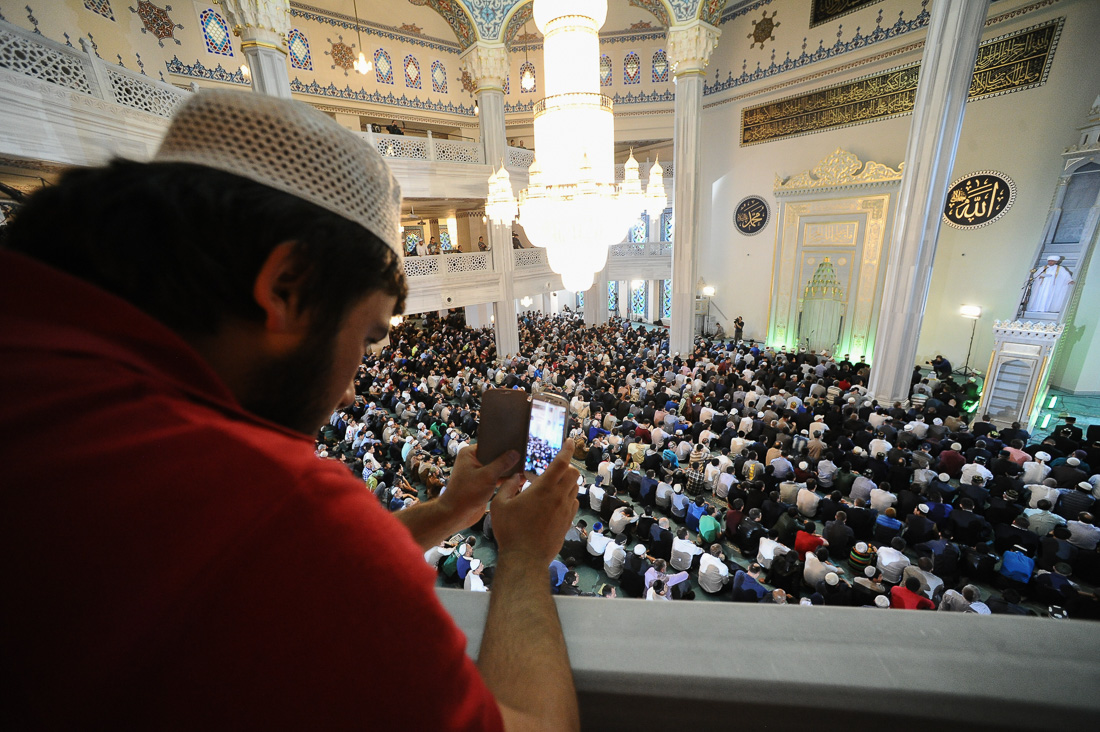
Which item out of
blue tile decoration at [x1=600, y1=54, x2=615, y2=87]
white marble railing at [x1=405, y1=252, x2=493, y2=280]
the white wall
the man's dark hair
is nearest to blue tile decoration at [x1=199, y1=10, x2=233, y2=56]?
white marble railing at [x1=405, y1=252, x2=493, y2=280]

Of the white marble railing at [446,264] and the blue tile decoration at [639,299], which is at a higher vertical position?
the white marble railing at [446,264]

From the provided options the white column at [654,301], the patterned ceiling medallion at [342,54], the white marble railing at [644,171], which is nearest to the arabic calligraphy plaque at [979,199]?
the white marble railing at [644,171]

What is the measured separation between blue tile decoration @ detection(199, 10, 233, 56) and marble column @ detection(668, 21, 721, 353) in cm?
982

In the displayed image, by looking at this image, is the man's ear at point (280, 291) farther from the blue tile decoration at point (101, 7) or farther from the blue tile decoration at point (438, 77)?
the blue tile decoration at point (438, 77)

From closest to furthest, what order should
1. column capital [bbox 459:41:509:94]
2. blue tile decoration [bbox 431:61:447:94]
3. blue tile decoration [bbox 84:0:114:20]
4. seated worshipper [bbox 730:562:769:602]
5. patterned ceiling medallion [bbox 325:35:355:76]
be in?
seated worshipper [bbox 730:562:769:602]
blue tile decoration [bbox 84:0:114:20]
column capital [bbox 459:41:509:94]
patterned ceiling medallion [bbox 325:35:355:76]
blue tile decoration [bbox 431:61:447:94]

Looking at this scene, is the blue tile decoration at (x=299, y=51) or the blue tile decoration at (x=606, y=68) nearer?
the blue tile decoration at (x=299, y=51)

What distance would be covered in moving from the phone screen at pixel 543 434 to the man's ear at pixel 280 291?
0.88m

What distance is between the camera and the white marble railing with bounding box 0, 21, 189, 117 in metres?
4.39

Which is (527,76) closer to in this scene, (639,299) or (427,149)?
(427,149)

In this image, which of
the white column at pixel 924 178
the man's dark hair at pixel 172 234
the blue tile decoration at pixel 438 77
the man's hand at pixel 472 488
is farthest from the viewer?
the blue tile decoration at pixel 438 77

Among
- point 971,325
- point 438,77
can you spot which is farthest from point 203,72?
point 971,325

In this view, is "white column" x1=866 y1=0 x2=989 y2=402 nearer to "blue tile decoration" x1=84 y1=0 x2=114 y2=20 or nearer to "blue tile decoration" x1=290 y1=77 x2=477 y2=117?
"blue tile decoration" x1=290 y1=77 x2=477 y2=117

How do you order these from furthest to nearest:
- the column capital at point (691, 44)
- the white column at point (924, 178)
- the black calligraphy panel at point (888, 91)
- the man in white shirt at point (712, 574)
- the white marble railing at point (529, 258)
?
the white marble railing at point (529, 258)
the column capital at point (691, 44)
the black calligraphy panel at point (888, 91)
the white column at point (924, 178)
the man in white shirt at point (712, 574)

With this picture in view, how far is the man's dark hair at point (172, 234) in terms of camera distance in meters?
0.48
